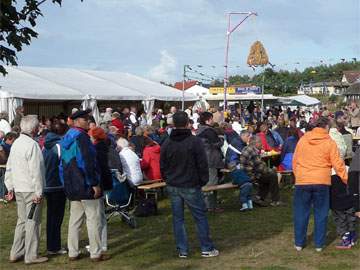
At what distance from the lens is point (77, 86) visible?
2223 centimetres

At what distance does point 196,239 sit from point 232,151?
3.50 m

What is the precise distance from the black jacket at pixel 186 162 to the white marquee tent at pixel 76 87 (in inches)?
487

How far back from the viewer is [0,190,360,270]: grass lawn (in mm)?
6230

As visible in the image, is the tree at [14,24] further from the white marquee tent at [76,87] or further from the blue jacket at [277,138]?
the white marquee tent at [76,87]

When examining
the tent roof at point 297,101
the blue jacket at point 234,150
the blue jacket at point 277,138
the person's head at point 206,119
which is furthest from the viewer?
the tent roof at point 297,101

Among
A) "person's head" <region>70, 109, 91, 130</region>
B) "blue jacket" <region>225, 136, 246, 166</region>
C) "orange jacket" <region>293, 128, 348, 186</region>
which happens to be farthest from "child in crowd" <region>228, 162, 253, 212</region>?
"person's head" <region>70, 109, 91, 130</region>

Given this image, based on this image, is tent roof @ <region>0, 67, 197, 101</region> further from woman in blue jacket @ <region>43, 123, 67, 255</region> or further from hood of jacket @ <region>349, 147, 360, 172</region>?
hood of jacket @ <region>349, 147, 360, 172</region>

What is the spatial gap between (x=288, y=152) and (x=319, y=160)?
201 inches

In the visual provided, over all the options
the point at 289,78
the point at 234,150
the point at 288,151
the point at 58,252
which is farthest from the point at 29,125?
the point at 289,78

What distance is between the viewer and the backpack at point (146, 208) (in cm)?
916

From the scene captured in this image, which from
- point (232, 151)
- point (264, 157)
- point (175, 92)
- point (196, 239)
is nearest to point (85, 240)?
point (196, 239)

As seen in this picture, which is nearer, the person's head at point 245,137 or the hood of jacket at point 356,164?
the hood of jacket at point 356,164

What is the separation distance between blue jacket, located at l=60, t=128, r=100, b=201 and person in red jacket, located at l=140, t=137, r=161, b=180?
4.25 meters

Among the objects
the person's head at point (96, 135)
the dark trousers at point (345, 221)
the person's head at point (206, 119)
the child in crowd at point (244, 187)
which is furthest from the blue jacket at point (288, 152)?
the person's head at point (96, 135)
